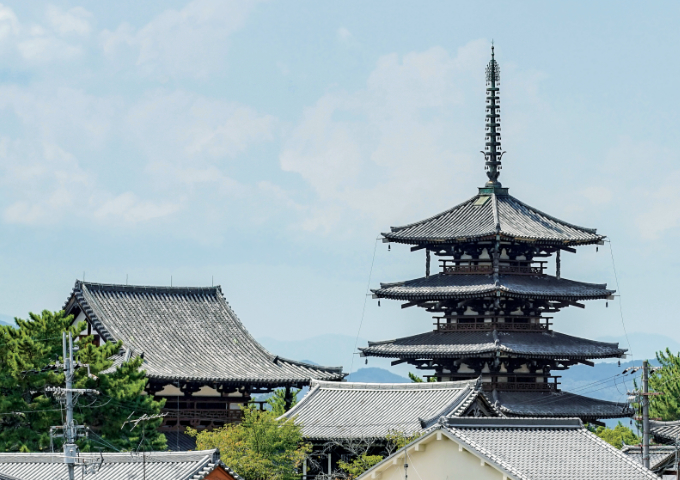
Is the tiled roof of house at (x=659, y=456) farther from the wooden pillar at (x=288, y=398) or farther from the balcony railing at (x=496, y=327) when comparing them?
the wooden pillar at (x=288, y=398)

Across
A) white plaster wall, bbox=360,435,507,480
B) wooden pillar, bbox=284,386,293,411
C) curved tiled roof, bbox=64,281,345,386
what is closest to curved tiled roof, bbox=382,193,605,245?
curved tiled roof, bbox=64,281,345,386

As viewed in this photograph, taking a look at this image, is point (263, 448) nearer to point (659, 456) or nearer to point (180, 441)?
point (180, 441)

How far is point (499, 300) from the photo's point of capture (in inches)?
2689

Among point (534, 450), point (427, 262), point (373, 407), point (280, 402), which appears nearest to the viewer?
point (534, 450)

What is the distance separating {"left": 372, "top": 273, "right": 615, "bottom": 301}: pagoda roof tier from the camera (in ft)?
220

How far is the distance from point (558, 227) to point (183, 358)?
20484 mm

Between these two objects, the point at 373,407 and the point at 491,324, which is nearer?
the point at 373,407

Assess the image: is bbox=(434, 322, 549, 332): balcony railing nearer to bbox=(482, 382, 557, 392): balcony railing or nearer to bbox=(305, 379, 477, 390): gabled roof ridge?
bbox=(482, 382, 557, 392): balcony railing

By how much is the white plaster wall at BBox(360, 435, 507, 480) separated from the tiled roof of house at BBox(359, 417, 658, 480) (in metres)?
0.06

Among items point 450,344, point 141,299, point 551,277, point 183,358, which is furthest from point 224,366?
point 551,277

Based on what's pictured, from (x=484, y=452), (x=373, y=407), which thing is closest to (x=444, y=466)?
(x=484, y=452)

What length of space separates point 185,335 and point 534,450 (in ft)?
103

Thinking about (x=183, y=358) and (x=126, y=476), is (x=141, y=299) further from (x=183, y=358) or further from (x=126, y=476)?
(x=126, y=476)

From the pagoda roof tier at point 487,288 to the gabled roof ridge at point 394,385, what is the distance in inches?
284
